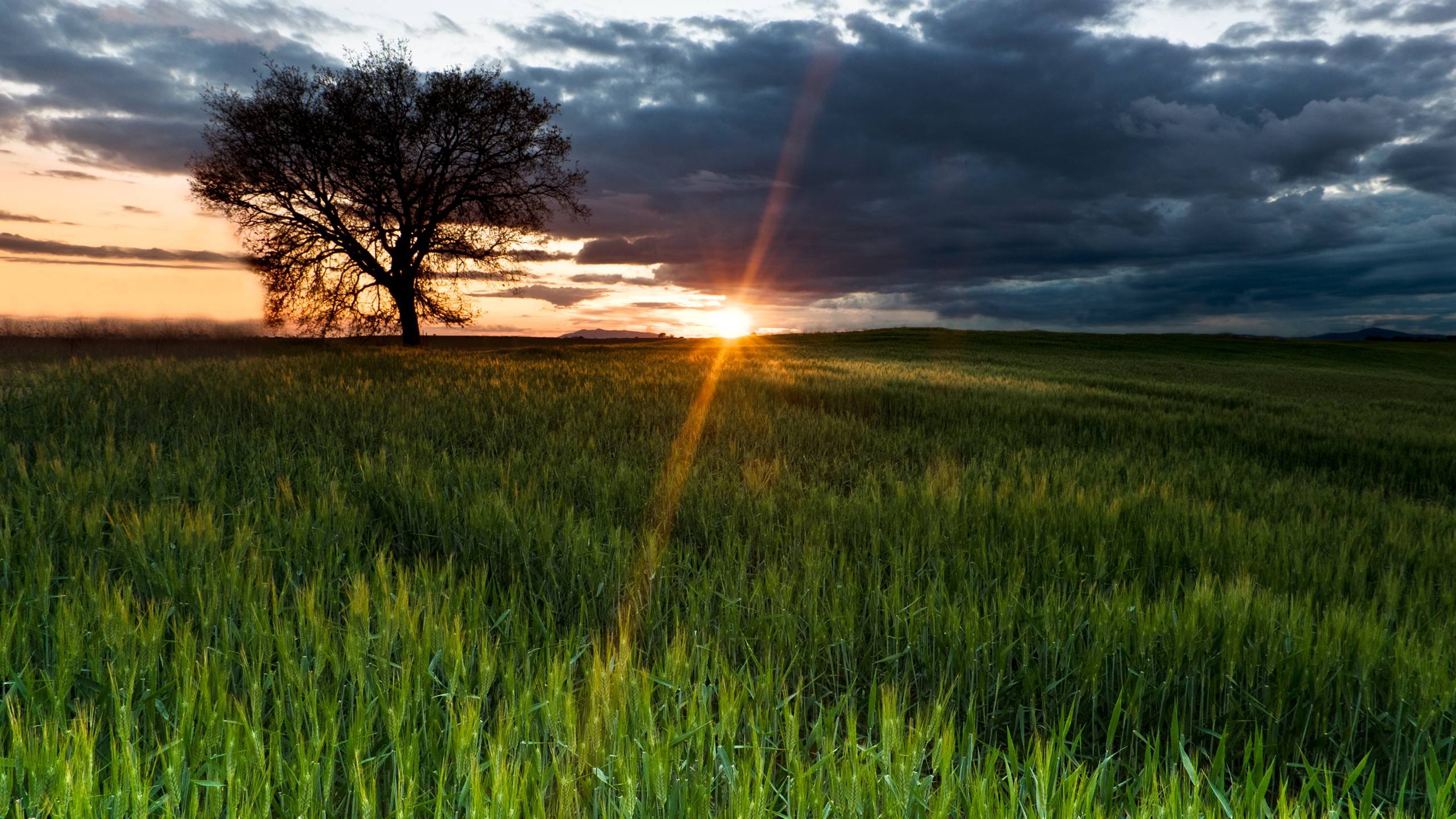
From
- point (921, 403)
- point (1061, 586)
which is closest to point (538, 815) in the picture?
point (1061, 586)

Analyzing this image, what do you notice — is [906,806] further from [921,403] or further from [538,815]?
[921,403]

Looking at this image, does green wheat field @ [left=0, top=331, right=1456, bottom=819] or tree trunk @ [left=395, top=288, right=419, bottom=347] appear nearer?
green wheat field @ [left=0, top=331, right=1456, bottom=819]

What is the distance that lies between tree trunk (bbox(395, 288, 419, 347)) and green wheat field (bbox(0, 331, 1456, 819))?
1964 cm

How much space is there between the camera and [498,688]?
1896 millimetres

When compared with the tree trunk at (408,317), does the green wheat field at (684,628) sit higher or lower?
lower

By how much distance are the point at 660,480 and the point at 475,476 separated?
1188mm

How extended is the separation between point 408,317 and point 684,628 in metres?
25.8

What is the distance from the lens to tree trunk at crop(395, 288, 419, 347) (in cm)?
2494

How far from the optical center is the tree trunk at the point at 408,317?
982 inches

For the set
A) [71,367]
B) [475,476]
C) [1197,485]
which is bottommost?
[1197,485]

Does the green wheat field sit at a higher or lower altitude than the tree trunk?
lower

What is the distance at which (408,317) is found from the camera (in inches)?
985

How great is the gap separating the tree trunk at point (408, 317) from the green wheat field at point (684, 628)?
19638 mm

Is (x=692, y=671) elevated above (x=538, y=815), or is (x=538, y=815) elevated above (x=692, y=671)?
(x=538, y=815)
